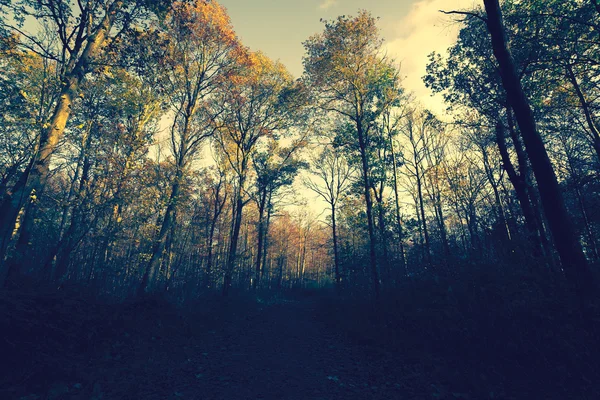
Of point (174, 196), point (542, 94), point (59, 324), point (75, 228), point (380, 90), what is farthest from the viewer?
point (380, 90)

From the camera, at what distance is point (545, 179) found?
5492mm

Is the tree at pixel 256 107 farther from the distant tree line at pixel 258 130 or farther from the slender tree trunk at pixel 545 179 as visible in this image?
the slender tree trunk at pixel 545 179

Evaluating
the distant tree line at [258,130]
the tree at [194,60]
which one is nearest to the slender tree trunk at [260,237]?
the distant tree line at [258,130]

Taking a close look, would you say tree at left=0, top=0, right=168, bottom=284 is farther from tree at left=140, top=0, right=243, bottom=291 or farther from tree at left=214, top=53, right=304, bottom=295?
tree at left=214, top=53, right=304, bottom=295

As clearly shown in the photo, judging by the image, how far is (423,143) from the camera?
70.9 feet

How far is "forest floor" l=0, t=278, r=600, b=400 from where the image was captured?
387 cm

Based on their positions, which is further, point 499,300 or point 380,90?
point 380,90

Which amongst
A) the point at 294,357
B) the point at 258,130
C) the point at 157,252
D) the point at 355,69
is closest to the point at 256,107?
the point at 258,130

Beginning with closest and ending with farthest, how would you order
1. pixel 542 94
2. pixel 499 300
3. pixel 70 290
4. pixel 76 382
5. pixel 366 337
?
pixel 76 382
pixel 499 300
pixel 70 290
pixel 366 337
pixel 542 94

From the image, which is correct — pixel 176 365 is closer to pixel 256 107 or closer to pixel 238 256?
pixel 238 256

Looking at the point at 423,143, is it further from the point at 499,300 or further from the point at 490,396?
the point at 490,396

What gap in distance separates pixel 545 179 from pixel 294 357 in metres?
7.29

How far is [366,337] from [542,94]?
11.9 metres

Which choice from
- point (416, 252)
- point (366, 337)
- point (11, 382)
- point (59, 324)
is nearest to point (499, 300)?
point (366, 337)
